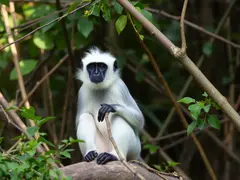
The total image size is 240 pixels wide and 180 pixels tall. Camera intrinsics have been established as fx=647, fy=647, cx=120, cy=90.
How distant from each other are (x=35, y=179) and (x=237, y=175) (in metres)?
8.12

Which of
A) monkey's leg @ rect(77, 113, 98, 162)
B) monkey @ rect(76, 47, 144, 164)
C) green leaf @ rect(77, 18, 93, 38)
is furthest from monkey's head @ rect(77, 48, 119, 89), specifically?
monkey's leg @ rect(77, 113, 98, 162)

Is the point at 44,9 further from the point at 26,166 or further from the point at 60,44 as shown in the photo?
the point at 26,166

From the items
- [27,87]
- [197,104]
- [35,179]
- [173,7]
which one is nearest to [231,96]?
[173,7]

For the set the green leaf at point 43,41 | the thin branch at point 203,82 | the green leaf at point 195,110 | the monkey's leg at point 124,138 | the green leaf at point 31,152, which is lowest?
the monkey's leg at point 124,138

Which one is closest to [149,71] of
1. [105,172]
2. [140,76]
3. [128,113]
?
[140,76]

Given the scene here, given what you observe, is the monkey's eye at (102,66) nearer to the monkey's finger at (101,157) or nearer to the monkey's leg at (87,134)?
the monkey's leg at (87,134)

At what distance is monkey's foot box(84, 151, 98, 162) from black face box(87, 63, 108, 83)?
1097 mm

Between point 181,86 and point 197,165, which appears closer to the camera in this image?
point 181,86

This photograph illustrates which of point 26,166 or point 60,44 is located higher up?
point 60,44

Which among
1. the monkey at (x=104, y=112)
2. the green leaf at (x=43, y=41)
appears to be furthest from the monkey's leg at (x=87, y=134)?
the green leaf at (x=43, y=41)

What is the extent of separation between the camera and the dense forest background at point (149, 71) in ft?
33.6

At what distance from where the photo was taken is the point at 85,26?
29.2 feet

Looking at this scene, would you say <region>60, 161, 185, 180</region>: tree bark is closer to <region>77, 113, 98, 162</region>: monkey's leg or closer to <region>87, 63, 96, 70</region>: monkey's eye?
<region>77, 113, 98, 162</region>: monkey's leg

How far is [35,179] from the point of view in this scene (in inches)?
205
